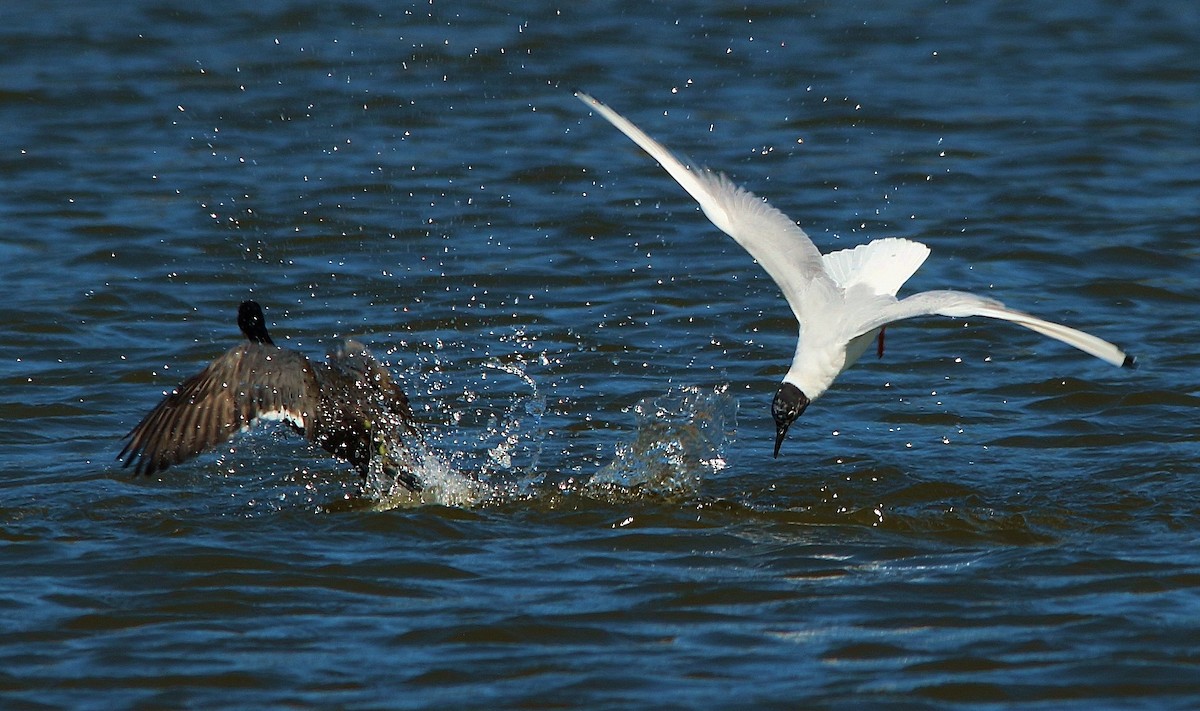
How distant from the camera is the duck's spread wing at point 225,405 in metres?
6.31

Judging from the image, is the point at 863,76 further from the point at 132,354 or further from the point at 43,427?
the point at 43,427

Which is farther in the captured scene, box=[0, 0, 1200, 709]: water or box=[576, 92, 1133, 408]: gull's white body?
box=[576, 92, 1133, 408]: gull's white body

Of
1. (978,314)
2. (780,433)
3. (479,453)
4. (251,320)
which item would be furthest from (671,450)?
(251,320)

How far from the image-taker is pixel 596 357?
8.99 meters

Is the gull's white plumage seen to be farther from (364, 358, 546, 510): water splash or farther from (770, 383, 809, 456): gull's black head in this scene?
(364, 358, 546, 510): water splash

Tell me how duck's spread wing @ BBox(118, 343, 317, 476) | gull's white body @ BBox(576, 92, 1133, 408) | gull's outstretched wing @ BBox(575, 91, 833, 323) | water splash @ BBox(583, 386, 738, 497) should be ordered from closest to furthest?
1. duck's spread wing @ BBox(118, 343, 317, 476)
2. gull's white body @ BBox(576, 92, 1133, 408)
3. water splash @ BBox(583, 386, 738, 497)
4. gull's outstretched wing @ BBox(575, 91, 833, 323)

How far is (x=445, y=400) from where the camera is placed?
8328 mm

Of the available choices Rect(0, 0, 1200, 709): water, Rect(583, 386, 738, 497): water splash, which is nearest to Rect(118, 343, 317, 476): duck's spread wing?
Rect(0, 0, 1200, 709): water

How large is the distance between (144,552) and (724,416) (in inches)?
101

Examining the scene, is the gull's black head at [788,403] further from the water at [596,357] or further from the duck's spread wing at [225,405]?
the duck's spread wing at [225,405]

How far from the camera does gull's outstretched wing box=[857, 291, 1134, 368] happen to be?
576 cm

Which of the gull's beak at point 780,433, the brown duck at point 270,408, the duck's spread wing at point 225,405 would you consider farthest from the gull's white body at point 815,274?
the duck's spread wing at point 225,405

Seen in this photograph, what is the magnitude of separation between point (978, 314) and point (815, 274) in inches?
52.6

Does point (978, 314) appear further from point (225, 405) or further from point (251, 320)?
point (251, 320)
